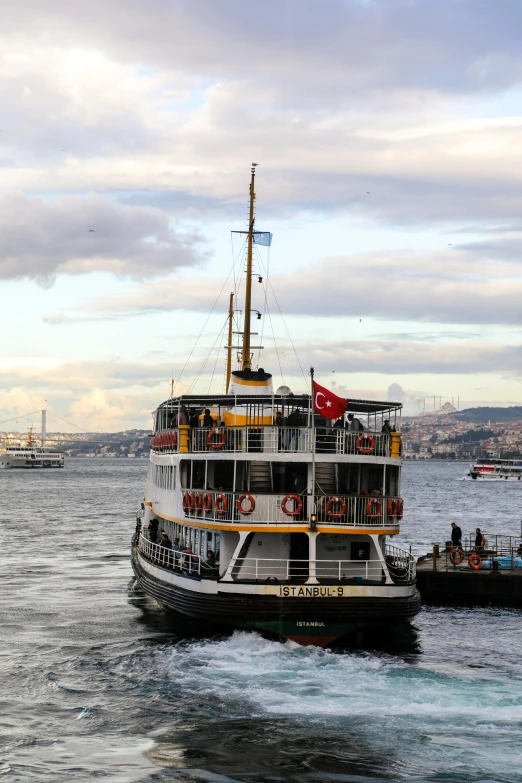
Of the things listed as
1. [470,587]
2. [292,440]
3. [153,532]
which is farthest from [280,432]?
[470,587]

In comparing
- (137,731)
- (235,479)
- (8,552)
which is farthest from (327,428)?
(8,552)

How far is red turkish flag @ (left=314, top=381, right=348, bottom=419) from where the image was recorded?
1144 inches

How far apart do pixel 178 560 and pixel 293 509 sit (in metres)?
5.01

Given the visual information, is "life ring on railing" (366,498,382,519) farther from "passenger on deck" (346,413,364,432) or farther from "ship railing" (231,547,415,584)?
"passenger on deck" (346,413,364,432)

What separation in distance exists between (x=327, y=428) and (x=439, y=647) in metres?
8.13

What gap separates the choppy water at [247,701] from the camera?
20.2m

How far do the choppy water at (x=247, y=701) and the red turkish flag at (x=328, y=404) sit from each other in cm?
660

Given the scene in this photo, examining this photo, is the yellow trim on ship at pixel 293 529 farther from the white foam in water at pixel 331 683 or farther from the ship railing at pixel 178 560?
the white foam in water at pixel 331 683

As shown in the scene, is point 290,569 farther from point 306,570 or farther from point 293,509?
point 293,509

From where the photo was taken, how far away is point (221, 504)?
29391 millimetres

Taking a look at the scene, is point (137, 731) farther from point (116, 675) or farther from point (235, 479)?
point (235, 479)

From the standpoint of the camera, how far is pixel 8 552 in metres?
58.8

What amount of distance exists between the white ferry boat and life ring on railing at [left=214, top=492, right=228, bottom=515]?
41 mm

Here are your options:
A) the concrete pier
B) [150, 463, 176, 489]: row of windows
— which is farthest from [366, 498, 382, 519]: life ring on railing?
the concrete pier
